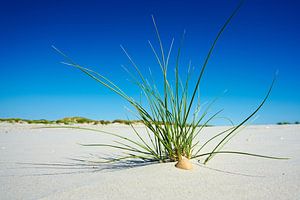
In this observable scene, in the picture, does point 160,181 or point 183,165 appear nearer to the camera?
point 160,181

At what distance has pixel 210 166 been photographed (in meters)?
1.43

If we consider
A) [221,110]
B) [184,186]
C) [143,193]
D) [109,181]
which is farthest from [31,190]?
[221,110]

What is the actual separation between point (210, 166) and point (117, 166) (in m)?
0.45

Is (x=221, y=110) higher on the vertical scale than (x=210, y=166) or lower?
higher

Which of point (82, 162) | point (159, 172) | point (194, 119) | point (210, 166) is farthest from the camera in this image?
point (82, 162)

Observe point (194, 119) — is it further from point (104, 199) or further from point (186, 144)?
point (104, 199)

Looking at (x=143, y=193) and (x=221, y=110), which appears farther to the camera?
(x=221, y=110)

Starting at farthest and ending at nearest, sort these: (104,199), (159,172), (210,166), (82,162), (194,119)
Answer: (82,162), (194,119), (210,166), (159,172), (104,199)

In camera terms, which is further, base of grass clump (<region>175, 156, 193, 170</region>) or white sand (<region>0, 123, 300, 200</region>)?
base of grass clump (<region>175, 156, 193, 170</region>)

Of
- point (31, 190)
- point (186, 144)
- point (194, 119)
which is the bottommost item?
point (31, 190)

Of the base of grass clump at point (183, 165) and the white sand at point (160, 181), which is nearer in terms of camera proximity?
the white sand at point (160, 181)

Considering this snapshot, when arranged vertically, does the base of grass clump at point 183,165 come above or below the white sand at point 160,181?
above

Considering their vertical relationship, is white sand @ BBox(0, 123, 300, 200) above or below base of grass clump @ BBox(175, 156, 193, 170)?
below

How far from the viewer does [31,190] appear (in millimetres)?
1155
